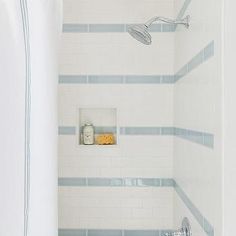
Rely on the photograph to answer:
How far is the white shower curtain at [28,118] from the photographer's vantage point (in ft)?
3.33

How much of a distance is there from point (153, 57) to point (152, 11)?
0.87ft

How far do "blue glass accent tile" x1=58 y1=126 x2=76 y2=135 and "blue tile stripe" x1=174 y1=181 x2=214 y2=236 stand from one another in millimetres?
672

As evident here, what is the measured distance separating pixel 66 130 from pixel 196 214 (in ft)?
3.41

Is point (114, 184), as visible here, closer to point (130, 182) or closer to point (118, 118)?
point (130, 182)

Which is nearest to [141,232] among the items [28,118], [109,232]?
[109,232]

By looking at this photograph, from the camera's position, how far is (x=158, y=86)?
2324 mm

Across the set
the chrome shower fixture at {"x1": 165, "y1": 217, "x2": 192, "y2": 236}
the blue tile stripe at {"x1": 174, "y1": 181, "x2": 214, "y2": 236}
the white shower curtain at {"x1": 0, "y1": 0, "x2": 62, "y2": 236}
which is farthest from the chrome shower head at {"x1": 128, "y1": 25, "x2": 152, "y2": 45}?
the chrome shower fixture at {"x1": 165, "y1": 217, "x2": 192, "y2": 236}

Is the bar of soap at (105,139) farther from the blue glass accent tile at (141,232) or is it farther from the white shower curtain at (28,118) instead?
the white shower curtain at (28,118)

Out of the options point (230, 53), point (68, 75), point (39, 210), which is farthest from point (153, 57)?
point (39, 210)

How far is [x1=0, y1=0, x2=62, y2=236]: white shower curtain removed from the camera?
101 centimetres

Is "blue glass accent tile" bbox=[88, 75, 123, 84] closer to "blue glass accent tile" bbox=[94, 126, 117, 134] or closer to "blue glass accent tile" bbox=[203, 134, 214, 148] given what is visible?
"blue glass accent tile" bbox=[94, 126, 117, 134]

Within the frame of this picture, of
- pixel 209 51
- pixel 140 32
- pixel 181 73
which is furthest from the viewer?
pixel 181 73

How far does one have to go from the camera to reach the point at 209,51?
1301 millimetres

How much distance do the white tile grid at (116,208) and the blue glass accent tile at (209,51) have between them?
1146 millimetres
